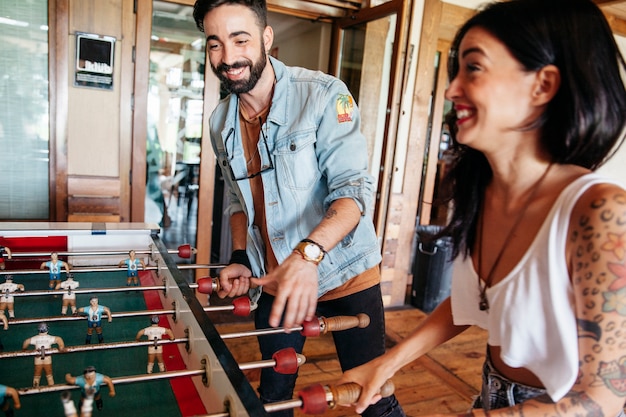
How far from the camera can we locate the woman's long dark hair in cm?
79

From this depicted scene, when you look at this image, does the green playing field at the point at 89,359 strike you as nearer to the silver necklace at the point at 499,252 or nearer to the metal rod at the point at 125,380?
the metal rod at the point at 125,380

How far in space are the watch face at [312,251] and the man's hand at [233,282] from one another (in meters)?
0.44

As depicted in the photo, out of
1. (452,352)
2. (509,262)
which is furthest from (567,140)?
(452,352)

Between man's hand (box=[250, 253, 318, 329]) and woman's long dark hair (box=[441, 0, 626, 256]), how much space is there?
0.55m

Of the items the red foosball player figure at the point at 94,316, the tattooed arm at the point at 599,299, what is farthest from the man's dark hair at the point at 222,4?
the tattooed arm at the point at 599,299

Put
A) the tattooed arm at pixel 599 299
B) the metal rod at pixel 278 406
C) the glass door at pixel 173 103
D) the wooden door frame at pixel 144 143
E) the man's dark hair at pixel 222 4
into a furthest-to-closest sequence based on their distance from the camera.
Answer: the glass door at pixel 173 103
the wooden door frame at pixel 144 143
the man's dark hair at pixel 222 4
the metal rod at pixel 278 406
the tattooed arm at pixel 599 299

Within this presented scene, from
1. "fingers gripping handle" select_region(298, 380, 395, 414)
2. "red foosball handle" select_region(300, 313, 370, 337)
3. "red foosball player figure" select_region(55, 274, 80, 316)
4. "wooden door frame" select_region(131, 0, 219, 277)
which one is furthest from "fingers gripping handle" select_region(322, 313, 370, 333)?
"wooden door frame" select_region(131, 0, 219, 277)

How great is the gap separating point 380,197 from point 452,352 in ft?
3.76

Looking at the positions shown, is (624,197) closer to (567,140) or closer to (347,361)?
(567,140)

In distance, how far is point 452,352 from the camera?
3217 mm

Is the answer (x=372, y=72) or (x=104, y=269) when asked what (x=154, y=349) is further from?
(x=372, y=72)

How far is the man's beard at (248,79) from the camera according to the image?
1485mm

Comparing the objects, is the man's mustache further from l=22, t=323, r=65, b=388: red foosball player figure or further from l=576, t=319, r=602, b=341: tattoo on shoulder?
l=576, t=319, r=602, b=341: tattoo on shoulder

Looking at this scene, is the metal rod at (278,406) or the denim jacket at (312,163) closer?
the metal rod at (278,406)
